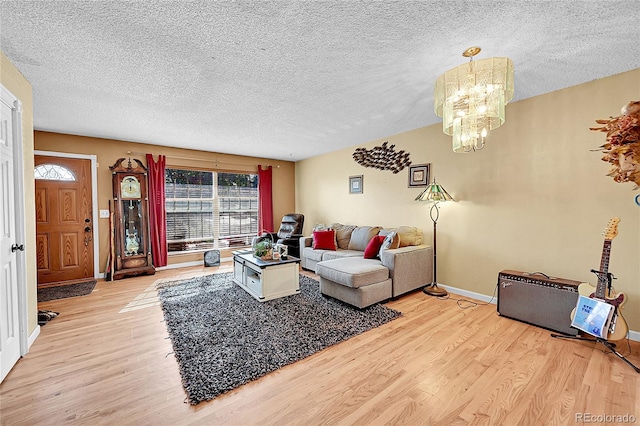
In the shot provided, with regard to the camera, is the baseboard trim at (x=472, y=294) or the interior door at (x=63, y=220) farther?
the interior door at (x=63, y=220)

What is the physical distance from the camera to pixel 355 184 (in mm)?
5008

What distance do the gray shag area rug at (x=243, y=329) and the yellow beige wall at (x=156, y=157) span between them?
178 centimetres

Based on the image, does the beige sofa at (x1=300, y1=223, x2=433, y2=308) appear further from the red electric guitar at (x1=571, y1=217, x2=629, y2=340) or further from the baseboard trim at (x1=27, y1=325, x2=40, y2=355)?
the baseboard trim at (x1=27, y1=325, x2=40, y2=355)

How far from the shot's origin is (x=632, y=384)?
1729mm

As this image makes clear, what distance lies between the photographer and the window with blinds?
5.11 m

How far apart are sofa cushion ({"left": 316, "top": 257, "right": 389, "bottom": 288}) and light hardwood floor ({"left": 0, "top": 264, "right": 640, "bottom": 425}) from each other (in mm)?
543

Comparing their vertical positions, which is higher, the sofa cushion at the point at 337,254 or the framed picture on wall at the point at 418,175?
the framed picture on wall at the point at 418,175

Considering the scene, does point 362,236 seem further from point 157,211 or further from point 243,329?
point 157,211

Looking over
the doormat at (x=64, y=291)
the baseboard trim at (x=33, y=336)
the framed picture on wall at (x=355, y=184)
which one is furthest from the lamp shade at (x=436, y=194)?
the doormat at (x=64, y=291)

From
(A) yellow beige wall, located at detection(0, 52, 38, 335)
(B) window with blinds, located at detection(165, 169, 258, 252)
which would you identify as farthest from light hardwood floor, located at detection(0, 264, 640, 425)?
(B) window with blinds, located at detection(165, 169, 258, 252)

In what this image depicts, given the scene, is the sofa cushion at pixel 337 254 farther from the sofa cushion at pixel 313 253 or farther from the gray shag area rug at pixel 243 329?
the gray shag area rug at pixel 243 329

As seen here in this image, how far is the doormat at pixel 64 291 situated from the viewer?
11.1 feet

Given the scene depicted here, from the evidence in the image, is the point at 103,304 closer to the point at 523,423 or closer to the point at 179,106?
the point at 179,106

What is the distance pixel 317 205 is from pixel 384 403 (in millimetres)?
4633
